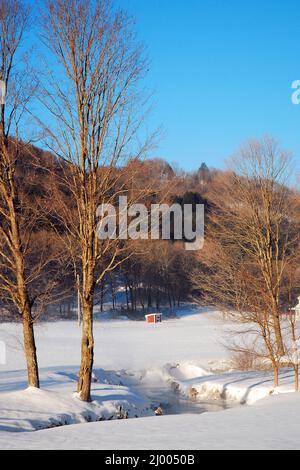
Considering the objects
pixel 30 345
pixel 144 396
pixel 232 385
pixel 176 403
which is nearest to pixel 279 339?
pixel 232 385

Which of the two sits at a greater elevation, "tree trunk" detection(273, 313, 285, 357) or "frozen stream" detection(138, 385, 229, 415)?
"tree trunk" detection(273, 313, 285, 357)

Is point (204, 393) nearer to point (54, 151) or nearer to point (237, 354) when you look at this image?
point (237, 354)

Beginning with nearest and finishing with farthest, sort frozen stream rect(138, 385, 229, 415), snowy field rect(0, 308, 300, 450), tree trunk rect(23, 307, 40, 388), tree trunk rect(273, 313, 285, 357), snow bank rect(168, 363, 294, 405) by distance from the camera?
snowy field rect(0, 308, 300, 450) → tree trunk rect(23, 307, 40, 388) → frozen stream rect(138, 385, 229, 415) → snow bank rect(168, 363, 294, 405) → tree trunk rect(273, 313, 285, 357)

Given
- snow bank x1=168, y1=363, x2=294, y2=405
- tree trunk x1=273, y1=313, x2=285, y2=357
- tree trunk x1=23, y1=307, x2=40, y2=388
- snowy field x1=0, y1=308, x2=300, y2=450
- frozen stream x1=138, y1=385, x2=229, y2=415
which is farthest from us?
tree trunk x1=273, y1=313, x2=285, y2=357

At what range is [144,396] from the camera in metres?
17.6

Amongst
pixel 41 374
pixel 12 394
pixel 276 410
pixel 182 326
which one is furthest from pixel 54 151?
pixel 182 326

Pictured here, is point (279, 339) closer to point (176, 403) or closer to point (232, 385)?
point (232, 385)

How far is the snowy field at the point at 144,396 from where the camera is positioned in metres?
8.35

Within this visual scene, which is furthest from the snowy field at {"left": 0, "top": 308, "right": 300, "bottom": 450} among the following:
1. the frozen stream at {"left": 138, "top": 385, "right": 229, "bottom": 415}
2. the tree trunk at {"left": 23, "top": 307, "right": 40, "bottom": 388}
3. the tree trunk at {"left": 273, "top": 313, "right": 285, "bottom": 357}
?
the tree trunk at {"left": 273, "top": 313, "right": 285, "bottom": 357}

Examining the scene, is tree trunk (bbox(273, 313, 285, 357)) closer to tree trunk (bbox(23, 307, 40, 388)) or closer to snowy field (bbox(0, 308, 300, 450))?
snowy field (bbox(0, 308, 300, 450))

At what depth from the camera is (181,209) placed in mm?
45000

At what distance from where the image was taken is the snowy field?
8352 mm
